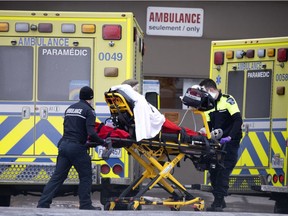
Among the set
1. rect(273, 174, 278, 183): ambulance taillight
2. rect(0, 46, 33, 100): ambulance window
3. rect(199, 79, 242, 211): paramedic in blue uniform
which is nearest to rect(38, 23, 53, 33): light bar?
rect(0, 46, 33, 100): ambulance window

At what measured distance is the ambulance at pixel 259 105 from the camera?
35.2 ft

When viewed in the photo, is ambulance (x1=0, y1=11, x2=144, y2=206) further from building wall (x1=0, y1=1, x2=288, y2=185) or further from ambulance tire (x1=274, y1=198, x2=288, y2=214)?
building wall (x1=0, y1=1, x2=288, y2=185)

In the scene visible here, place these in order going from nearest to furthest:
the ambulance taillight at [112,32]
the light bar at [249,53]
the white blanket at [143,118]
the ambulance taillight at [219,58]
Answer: the white blanket at [143,118] < the ambulance taillight at [112,32] < the light bar at [249,53] < the ambulance taillight at [219,58]

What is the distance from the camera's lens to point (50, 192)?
344 inches

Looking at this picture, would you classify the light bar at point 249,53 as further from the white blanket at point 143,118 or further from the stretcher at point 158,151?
the white blanket at point 143,118

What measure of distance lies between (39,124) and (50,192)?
4.01 feet

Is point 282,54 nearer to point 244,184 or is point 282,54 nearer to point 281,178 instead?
point 281,178

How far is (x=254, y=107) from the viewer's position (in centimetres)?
1116

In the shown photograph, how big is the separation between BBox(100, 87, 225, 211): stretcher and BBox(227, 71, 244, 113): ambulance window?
2618mm

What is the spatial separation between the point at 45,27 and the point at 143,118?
6.90 feet

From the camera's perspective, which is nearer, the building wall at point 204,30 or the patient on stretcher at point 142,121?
the patient on stretcher at point 142,121

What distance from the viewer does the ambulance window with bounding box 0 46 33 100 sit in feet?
31.9

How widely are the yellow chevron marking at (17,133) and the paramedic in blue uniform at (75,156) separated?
1.02 metres

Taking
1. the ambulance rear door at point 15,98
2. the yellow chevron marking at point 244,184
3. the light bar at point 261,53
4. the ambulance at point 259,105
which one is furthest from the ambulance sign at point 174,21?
the ambulance rear door at point 15,98
